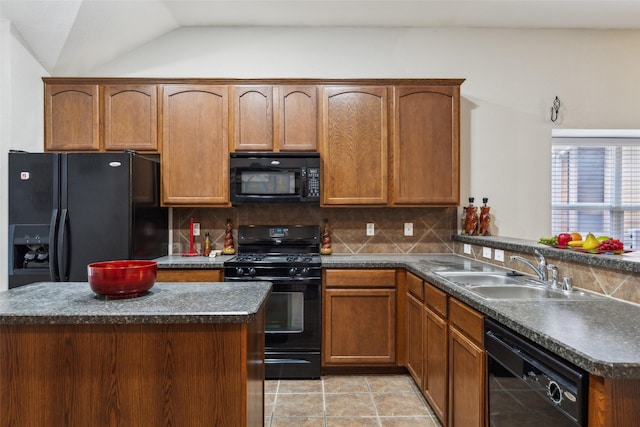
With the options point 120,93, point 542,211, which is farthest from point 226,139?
point 542,211

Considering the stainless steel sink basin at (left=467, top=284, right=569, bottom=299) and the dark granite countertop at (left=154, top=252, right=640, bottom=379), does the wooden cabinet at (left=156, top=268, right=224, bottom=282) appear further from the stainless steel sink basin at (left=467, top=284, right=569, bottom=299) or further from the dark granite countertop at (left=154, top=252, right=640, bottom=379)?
the stainless steel sink basin at (left=467, top=284, right=569, bottom=299)

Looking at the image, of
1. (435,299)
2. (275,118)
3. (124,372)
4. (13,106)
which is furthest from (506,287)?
(13,106)

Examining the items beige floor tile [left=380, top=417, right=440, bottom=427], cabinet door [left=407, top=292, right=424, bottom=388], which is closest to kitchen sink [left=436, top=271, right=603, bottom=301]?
cabinet door [left=407, top=292, right=424, bottom=388]

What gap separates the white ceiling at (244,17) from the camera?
9.89 ft

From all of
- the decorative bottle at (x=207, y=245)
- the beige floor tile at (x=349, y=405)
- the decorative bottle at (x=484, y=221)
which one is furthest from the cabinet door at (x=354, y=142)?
the beige floor tile at (x=349, y=405)

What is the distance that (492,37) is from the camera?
3.63 m

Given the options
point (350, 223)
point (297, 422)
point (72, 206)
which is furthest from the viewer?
point (350, 223)

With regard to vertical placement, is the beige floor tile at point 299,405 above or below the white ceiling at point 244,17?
below

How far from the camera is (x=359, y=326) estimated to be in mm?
3016

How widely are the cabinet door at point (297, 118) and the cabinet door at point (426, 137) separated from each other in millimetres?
692

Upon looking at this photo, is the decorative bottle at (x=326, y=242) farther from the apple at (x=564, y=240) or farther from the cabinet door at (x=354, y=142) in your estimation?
the apple at (x=564, y=240)

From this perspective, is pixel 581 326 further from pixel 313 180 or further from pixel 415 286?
pixel 313 180

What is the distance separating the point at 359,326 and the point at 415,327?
1.53ft

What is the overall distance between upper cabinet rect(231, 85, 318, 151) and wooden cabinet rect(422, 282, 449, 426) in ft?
5.22
